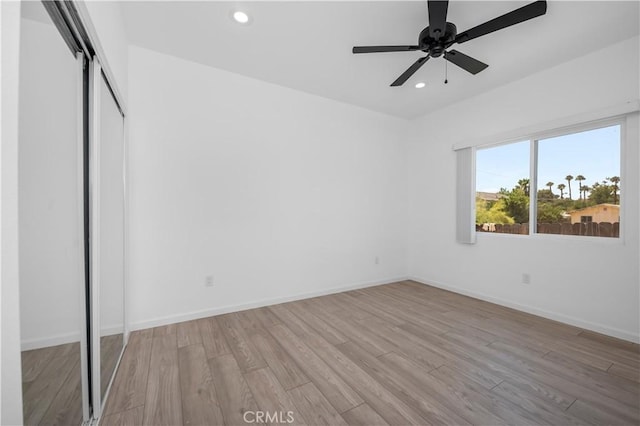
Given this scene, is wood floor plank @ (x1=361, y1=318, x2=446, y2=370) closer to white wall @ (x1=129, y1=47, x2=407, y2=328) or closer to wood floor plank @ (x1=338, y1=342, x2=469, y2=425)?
wood floor plank @ (x1=338, y1=342, x2=469, y2=425)

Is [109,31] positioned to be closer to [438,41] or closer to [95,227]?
[95,227]

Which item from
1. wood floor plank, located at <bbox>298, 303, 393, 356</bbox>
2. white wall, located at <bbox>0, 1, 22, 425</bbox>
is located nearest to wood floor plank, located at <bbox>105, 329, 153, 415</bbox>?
white wall, located at <bbox>0, 1, 22, 425</bbox>

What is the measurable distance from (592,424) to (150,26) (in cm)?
404

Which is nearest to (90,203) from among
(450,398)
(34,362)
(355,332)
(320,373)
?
(34,362)

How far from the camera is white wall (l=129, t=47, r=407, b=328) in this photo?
8.23 feet

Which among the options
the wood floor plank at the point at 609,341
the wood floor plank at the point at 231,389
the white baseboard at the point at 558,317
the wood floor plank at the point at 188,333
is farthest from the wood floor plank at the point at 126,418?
the white baseboard at the point at 558,317

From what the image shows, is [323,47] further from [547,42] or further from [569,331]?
[569,331]

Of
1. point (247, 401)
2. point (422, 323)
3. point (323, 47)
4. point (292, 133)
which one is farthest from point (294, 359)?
point (323, 47)

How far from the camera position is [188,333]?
2375mm

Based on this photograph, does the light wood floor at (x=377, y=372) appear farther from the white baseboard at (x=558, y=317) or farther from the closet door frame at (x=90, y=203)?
the closet door frame at (x=90, y=203)

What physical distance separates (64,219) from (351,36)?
2.42 metres

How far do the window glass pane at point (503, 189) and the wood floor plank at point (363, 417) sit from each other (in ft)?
9.41

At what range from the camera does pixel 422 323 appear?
2627 millimetres

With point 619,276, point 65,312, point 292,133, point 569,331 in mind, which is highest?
point 292,133
